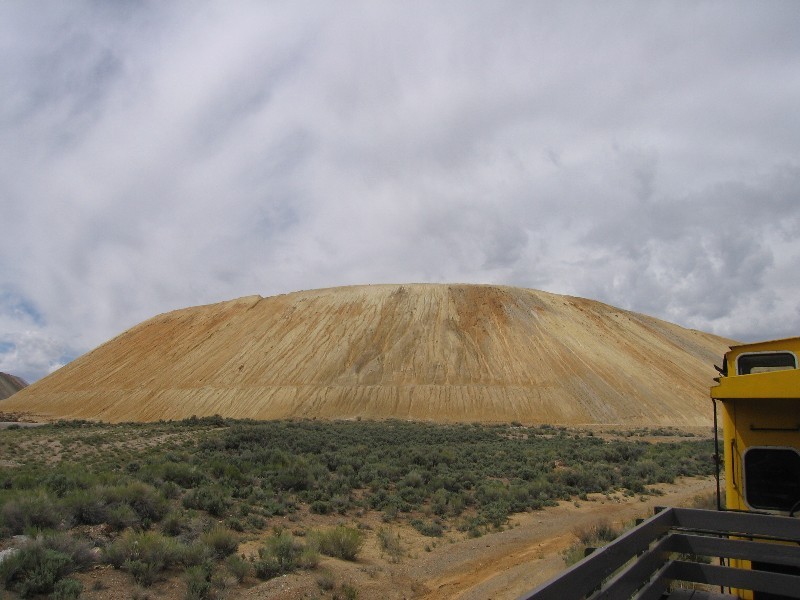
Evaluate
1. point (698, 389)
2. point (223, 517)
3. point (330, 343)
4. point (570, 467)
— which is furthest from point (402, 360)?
point (223, 517)

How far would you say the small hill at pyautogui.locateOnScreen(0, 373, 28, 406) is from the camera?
161275 mm

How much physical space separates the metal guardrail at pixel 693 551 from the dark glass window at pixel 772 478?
40cm

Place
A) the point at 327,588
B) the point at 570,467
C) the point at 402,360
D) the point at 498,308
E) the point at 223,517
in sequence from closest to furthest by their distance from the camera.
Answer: the point at 327,588
the point at 223,517
the point at 570,467
the point at 402,360
the point at 498,308

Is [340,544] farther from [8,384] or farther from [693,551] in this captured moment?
[8,384]

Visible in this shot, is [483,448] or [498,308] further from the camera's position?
[498,308]

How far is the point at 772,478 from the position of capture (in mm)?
5938

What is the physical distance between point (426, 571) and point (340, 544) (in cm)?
175

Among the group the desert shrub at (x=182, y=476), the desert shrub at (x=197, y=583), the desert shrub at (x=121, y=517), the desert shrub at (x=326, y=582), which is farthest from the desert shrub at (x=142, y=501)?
the desert shrub at (x=326, y=582)

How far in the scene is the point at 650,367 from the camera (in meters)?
71.1

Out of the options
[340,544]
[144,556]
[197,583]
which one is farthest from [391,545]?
[144,556]

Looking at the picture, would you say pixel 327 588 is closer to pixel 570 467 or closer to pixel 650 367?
pixel 570 467

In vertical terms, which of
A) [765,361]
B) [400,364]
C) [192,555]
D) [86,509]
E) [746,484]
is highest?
[400,364]

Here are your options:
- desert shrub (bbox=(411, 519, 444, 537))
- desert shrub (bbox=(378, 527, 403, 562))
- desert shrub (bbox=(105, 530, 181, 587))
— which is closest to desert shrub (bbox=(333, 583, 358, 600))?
desert shrub (bbox=(378, 527, 403, 562))

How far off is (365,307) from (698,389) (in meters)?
41.2
